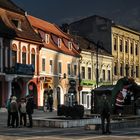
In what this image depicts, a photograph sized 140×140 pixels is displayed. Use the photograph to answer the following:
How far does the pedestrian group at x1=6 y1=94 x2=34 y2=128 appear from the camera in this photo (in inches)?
1008

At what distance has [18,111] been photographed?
26.2m

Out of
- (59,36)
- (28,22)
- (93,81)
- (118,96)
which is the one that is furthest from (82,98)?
(118,96)

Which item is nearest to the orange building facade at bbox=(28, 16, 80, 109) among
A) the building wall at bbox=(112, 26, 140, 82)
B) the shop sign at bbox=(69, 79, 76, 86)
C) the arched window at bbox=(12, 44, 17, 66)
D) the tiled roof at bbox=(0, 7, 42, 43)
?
the shop sign at bbox=(69, 79, 76, 86)

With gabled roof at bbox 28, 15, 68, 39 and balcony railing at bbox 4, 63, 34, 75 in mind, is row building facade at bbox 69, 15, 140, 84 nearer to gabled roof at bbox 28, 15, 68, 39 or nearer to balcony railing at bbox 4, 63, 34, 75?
gabled roof at bbox 28, 15, 68, 39

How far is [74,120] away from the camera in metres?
25.9

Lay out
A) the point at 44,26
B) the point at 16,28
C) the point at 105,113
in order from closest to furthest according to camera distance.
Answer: the point at 105,113
the point at 16,28
the point at 44,26

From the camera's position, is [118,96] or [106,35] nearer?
[118,96]

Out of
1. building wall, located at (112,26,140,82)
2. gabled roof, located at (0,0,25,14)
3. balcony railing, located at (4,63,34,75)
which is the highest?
gabled roof, located at (0,0,25,14)

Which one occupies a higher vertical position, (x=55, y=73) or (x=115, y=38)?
(x=115, y=38)

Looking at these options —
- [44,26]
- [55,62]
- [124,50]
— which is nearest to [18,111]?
[55,62]

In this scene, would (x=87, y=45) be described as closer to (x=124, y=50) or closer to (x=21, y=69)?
(x=124, y=50)

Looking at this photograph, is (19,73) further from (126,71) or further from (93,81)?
(126,71)

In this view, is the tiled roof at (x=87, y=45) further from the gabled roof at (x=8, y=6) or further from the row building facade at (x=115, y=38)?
the gabled roof at (x=8, y=6)

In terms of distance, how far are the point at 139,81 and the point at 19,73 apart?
37.2 m
